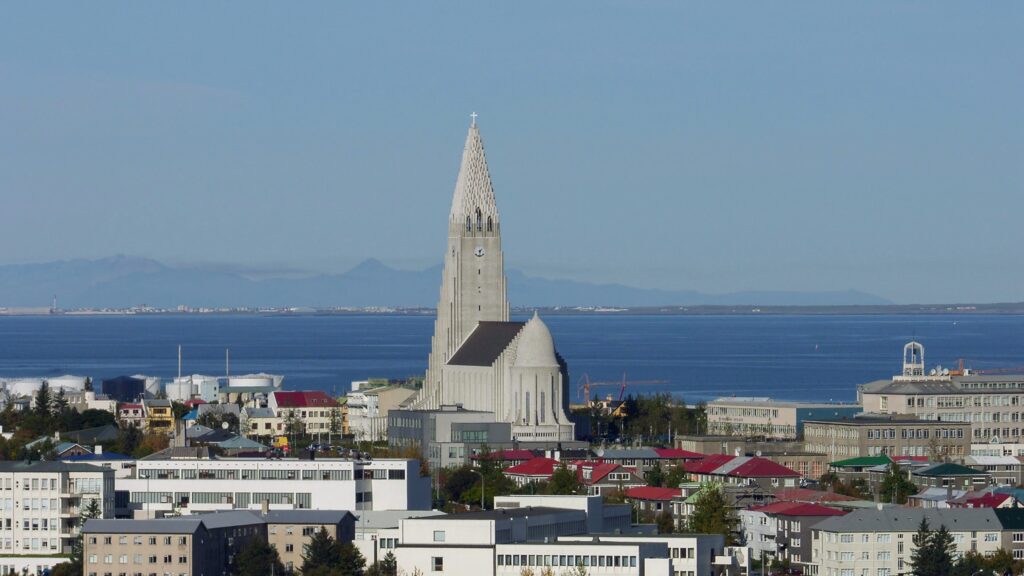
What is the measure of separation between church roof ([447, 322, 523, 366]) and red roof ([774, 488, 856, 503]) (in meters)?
41.8

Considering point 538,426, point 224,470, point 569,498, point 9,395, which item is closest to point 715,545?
point 569,498

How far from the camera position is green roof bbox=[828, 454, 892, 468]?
118 metres

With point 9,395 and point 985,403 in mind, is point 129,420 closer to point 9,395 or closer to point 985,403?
point 9,395

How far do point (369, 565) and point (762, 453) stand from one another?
46.8 metres

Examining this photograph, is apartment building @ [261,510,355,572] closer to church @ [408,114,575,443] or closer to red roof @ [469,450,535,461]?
red roof @ [469,450,535,461]

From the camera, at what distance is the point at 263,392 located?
177500 millimetres

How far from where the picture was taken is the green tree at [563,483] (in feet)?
337

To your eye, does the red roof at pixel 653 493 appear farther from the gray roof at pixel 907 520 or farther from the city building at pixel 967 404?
the city building at pixel 967 404

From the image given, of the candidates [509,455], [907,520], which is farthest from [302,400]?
[907,520]

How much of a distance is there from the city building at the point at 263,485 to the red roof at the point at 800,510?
1213 centimetres

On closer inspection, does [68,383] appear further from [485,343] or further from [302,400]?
[485,343]

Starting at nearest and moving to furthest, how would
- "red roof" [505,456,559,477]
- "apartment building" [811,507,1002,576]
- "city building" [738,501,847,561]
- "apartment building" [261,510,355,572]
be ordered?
"apartment building" [261,510,355,572], "apartment building" [811,507,1002,576], "city building" [738,501,847,561], "red roof" [505,456,559,477]

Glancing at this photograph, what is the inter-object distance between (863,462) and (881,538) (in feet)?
105

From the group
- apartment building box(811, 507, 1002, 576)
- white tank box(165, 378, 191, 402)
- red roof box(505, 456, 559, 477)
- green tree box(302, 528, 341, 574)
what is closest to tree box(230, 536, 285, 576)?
green tree box(302, 528, 341, 574)
